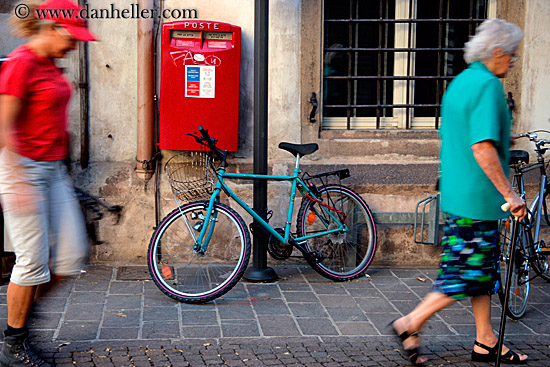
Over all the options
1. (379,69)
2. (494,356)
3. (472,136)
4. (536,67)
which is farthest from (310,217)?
(536,67)

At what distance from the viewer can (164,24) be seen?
6.08 meters

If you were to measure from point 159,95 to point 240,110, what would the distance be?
0.75 meters

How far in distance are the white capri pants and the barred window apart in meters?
3.37

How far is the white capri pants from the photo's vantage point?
12.3 feet

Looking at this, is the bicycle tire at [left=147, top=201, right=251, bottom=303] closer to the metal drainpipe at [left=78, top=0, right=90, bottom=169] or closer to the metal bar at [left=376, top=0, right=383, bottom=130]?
the metal drainpipe at [left=78, top=0, right=90, bottom=169]

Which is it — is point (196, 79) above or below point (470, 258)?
above

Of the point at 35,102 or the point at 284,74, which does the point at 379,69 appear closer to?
the point at 284,74

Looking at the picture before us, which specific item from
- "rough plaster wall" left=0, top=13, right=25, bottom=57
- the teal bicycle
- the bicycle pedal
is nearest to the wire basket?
the teal bicycle

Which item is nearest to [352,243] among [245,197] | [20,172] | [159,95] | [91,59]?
[245,197]

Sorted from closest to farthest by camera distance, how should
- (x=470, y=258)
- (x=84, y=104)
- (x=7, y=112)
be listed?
(x=7, y=112) → (x=470, y=258) → (x=84, y=104)

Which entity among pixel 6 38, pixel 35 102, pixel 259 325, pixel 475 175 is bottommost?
pixel 259 325

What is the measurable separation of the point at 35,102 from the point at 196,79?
252 centimetres

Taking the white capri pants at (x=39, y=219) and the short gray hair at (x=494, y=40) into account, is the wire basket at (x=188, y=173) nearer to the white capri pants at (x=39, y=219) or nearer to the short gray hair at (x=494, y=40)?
the white capri pants at (x=39, y=219)

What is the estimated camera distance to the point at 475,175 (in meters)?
3.82
